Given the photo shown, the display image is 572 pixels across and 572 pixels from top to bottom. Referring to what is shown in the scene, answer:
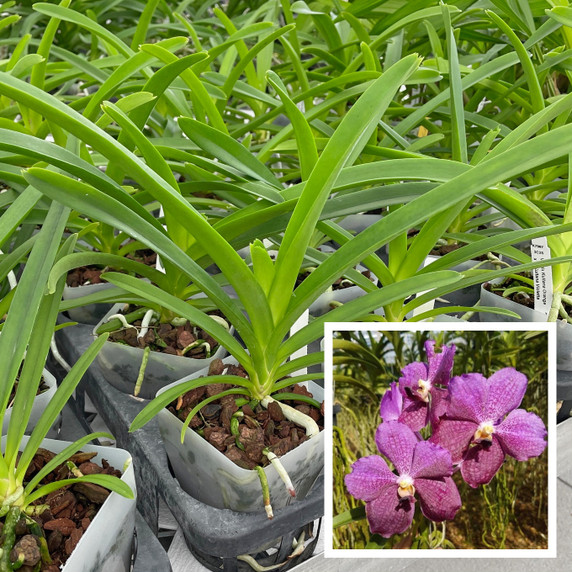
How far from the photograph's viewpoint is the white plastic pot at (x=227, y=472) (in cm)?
49

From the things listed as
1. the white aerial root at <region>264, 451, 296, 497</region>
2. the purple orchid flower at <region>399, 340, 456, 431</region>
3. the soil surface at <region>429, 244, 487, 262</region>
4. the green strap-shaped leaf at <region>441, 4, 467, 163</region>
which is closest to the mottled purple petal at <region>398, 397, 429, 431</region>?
the purple orchid flower at <region>399, 340, 456, 431</region>

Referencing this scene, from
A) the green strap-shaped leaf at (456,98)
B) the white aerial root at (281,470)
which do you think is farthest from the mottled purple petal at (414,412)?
the green strap-shaped leaf at (456,98)

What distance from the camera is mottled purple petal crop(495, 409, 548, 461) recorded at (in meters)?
0.47

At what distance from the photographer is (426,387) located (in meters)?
0.48

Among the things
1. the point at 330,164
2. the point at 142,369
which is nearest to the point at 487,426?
the point at 330,164

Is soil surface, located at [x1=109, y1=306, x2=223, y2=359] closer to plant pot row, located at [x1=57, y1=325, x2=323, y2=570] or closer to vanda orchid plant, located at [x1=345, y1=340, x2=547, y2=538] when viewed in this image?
plant pot row, located at [x1=57, y1=325, x2=323, y2=570]

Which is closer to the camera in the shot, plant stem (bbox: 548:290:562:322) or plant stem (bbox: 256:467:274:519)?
plant stem (bbox: 256:467:274:519)

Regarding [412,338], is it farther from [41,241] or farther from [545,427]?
[41,241]

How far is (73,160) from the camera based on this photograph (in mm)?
484

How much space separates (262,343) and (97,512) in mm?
186

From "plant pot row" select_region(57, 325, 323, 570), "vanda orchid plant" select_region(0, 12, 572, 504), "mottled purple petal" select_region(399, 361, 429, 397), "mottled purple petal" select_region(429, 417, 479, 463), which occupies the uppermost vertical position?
"vanda orchid plant" select_region(0, 12, 572, 504)

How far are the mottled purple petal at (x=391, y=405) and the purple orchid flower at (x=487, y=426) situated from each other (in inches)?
1.3

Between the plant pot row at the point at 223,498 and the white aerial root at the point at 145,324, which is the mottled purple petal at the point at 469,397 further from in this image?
the white aerial root at the point at 145,324

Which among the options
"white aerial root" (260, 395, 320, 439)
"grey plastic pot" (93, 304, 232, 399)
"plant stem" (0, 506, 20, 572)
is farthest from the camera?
"grey plastic pot" (93, 304, 232, 399)
